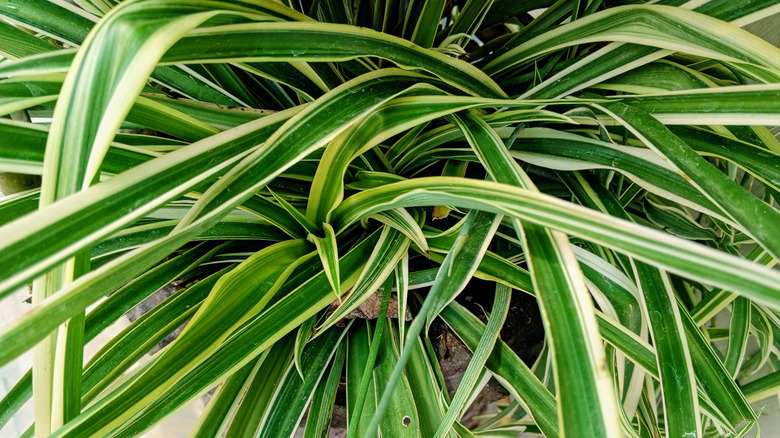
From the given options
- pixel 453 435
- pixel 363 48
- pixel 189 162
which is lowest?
pixel 453 435

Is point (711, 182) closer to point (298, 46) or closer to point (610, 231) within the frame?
point (610, 231)

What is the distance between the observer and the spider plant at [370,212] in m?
0.22

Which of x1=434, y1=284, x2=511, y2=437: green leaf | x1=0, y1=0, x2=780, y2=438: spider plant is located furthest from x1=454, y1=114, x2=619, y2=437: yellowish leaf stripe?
x1=434, y1=284, x2=511, y2=437: green leaf

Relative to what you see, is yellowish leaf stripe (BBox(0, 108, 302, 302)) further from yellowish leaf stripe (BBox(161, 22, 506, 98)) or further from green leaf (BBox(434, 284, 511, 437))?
green leaf (BBox(434, 284, 511, 437))

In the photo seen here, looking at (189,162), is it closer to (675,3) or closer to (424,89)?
(424,89)

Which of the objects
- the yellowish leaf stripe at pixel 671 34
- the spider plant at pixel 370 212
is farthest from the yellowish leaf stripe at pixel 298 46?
the yellowish leaf stripe at pixel 671 34

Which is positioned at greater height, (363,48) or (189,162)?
(363,48)

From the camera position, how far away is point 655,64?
1.42 feet

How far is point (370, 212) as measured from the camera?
13.9 inches

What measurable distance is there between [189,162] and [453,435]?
31 cm

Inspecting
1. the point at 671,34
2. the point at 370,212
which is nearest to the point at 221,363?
the point at 370,212

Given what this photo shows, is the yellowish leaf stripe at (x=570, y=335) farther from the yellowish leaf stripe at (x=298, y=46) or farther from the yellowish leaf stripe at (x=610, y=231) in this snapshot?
the yellowish leaf stripe at (x=298, y=46)

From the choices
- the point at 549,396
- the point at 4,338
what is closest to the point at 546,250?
the point at 549,396

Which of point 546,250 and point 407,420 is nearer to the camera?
point 546,250
